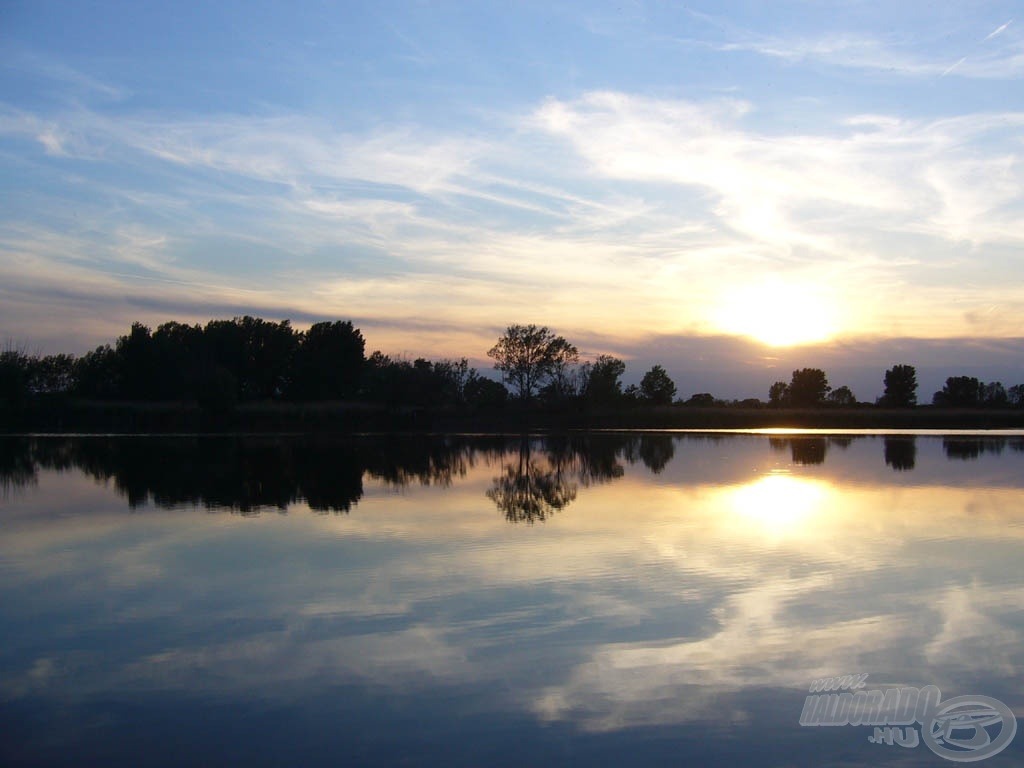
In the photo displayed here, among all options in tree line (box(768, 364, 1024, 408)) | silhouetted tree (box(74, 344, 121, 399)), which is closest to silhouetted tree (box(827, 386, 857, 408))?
tree line (box(768, 364, 1024, 408))

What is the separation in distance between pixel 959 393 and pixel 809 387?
14.3 meters

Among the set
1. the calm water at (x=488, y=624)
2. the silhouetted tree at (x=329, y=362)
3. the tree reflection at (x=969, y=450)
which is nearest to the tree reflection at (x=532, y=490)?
the calm water at (x=488, y=624)

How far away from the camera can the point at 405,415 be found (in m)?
54.6

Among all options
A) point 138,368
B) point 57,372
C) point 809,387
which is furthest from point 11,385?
point 809,387

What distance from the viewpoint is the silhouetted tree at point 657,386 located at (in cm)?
8488

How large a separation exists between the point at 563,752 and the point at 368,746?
3.33 feet

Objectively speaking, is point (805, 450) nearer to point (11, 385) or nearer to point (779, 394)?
point (11, 385)

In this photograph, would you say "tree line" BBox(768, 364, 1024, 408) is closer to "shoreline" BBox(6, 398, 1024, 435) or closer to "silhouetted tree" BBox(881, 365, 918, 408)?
"silhouetted tree" BBox(881, 365, 918, 408)

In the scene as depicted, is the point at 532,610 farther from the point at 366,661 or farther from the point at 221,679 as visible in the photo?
the point at 221,679

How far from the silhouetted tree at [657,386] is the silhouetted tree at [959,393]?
2641cm

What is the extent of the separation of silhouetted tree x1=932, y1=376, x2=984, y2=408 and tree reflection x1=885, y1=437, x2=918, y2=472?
61.2 metres

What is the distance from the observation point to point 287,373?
6825cm

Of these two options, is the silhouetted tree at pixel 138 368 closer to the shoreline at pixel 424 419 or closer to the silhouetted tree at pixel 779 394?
the shoreline at pixel 424 419

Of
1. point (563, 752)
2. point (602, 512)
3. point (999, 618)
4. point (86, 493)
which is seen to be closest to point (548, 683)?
point (563, 752)
